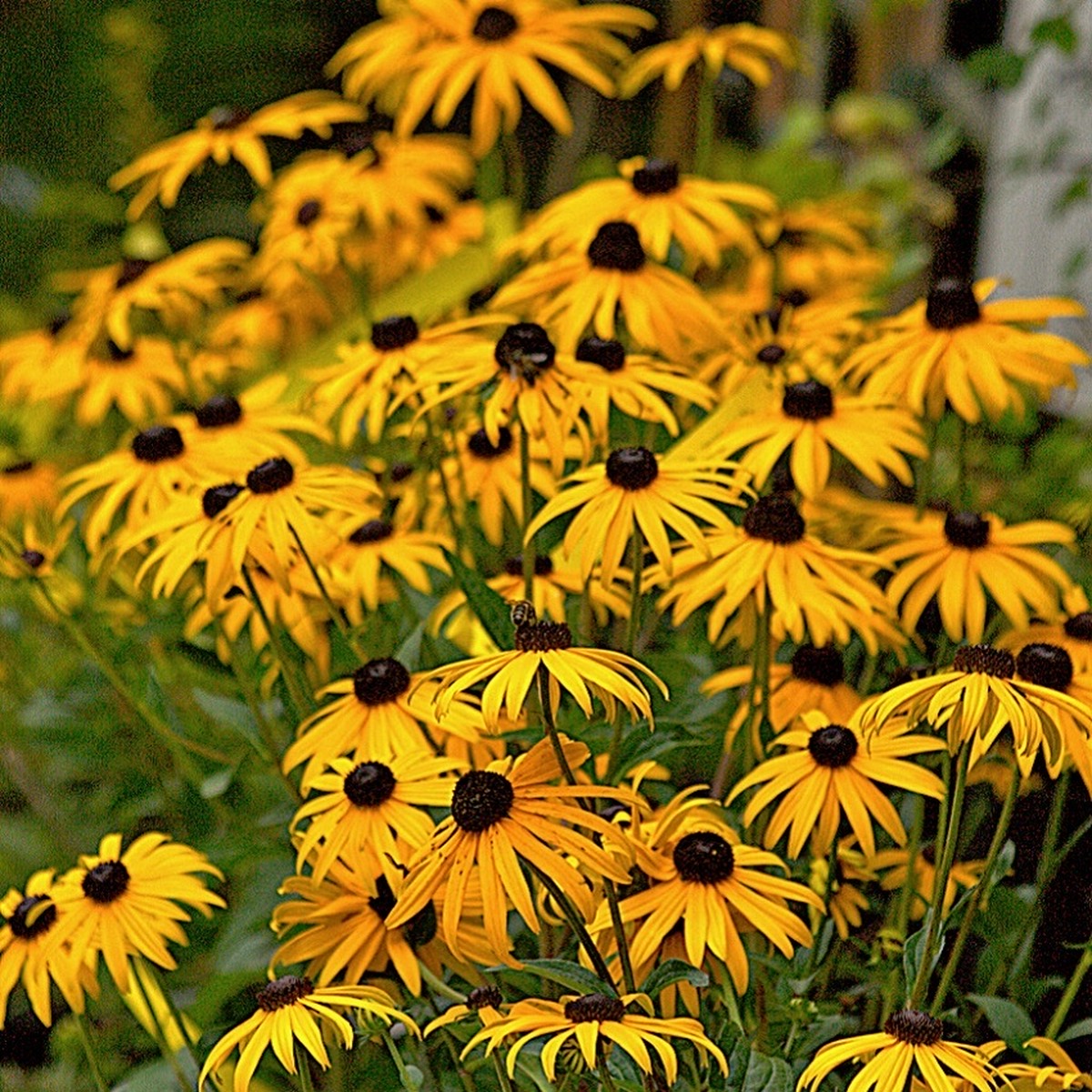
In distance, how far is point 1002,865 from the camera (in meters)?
0.91

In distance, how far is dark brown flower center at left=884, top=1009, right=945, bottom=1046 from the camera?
68 cm

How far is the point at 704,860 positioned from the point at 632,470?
22 centimetres

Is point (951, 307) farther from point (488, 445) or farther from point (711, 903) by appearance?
point (711, 903)

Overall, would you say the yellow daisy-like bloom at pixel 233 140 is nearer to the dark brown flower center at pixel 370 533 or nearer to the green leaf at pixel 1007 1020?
the dark brown flower center at pixel 370 533

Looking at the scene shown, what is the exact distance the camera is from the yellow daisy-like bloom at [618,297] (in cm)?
109

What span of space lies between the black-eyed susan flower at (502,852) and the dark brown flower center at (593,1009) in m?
0.04

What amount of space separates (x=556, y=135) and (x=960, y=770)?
3236mm

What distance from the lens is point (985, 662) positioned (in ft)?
2.38

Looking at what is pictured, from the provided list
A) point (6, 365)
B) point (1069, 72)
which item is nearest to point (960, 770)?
point (6, 365)

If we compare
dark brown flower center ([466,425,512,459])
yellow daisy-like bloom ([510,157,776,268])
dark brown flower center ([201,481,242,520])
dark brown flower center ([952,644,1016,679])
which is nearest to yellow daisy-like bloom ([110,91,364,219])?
yellow daisy-like bloom ([510,157,776,268])

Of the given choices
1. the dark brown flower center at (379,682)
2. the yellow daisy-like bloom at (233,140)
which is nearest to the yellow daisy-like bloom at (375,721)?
the dark brown flower center at (379,682)

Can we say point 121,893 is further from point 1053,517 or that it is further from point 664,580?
point 1053,517

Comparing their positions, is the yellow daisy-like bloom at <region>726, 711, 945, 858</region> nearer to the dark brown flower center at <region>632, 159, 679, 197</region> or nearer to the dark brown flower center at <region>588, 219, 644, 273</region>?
the dark brown flower center at <region>588, 219, 644, 273</region>

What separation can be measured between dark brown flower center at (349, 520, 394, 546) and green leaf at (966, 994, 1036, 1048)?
0.48 meters
